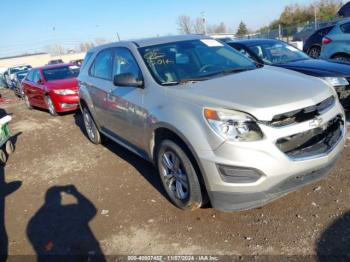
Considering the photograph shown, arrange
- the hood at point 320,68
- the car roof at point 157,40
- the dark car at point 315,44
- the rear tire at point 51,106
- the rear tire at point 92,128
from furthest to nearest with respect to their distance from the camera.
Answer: the dark car at point 315,44, the rear tire at point 51,106, the rear tire at point 92,128, the hood at point 320,68, the car roof at point 157,40

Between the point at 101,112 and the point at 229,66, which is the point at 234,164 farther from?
the point at 101,112

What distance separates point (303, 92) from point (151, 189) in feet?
7.43

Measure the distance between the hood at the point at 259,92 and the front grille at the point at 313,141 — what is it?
258mm

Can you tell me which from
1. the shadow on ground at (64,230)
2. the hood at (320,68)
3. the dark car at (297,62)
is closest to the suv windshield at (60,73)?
the dark car at (297,62)

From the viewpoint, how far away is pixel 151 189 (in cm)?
468

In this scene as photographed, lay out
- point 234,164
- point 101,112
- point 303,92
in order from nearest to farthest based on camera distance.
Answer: point 234,164 → point 303,92 → point 101,112

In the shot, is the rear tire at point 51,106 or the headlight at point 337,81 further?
the rear tire at point 51,106

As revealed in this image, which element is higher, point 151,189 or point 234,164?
point 234,164

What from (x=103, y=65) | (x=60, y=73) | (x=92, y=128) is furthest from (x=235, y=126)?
(x=60, y=73)

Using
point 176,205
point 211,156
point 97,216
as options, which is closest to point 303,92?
point 211,156

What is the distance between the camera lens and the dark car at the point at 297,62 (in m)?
5.90

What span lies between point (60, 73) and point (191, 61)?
8349 mm

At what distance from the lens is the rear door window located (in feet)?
17.6

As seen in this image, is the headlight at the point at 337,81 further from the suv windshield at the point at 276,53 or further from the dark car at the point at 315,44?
the dark car at the point at 315,44
